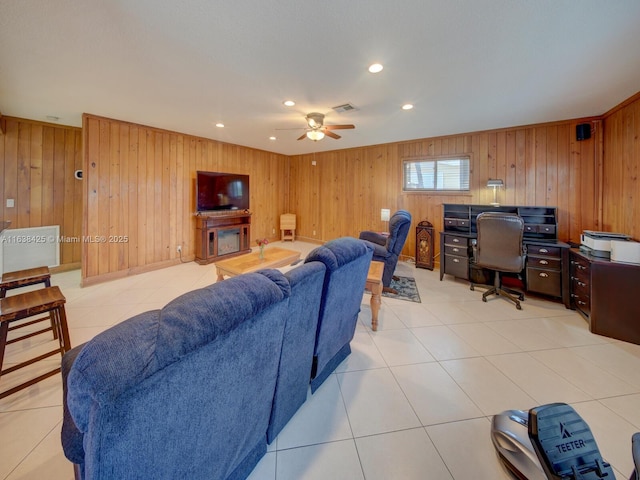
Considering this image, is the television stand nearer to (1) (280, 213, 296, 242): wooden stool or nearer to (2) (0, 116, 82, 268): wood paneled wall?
(1) (280, 213, 296, 242): wooden stool

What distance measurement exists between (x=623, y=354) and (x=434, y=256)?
2732 mm

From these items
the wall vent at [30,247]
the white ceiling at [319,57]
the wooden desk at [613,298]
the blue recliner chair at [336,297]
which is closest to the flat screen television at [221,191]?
the white ceiling at [319,57]

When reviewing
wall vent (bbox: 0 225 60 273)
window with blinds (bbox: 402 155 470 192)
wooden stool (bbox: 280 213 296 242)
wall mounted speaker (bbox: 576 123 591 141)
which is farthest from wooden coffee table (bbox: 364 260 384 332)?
wall vent (bbox: 0 225 60 273)

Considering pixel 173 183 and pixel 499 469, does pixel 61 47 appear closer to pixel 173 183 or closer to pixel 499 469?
pixel 173 183

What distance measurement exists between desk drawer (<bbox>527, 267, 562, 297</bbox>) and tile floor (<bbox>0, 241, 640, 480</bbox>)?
0.27 meters

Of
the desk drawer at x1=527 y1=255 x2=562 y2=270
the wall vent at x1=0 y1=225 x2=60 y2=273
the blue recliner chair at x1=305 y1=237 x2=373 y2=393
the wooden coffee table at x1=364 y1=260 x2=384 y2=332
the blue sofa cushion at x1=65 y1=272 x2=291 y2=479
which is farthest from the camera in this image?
the wall vent at x1=0 y1=225 x2=60 y2=273

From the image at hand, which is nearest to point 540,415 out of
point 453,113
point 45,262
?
point 453,113

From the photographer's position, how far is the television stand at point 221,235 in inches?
195

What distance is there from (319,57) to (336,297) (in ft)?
6.62

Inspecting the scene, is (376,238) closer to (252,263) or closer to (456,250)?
(456,250)

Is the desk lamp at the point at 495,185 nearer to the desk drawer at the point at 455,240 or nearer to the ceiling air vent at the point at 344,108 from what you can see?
the desk drawer at the point at 455,240

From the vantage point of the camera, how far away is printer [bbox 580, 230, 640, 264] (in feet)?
7.89

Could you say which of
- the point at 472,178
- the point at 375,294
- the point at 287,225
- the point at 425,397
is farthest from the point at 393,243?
the point at 287,225

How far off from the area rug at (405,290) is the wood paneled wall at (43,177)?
17.7ft
